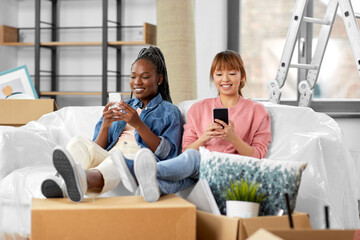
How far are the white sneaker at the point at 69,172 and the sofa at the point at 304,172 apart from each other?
0.35 m

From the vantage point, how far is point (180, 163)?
5.48ft

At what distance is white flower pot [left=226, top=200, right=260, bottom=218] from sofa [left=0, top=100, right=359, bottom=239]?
1.26ft

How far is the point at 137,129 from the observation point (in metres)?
2.04

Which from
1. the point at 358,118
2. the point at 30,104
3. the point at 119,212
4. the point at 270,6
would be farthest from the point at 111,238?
the point at 270,6

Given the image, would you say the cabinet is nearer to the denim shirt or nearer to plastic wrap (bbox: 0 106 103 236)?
plastic wrap (bbox: 0 106 103 236)

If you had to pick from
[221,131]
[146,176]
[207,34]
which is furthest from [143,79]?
[207,34]

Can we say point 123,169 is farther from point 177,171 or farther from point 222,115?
point 222,115

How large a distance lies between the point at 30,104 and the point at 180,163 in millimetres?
1363

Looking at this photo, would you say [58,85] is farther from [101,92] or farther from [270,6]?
[270,6]

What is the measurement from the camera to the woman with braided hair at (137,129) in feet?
5.75

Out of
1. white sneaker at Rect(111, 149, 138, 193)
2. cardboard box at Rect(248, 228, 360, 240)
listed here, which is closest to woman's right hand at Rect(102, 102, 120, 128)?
white sneaker at Rect(111, 149, 138, 193)

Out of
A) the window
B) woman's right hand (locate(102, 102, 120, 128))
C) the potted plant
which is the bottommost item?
the potted plant

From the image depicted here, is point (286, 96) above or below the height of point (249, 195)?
above

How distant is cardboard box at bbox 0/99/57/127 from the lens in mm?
2713
